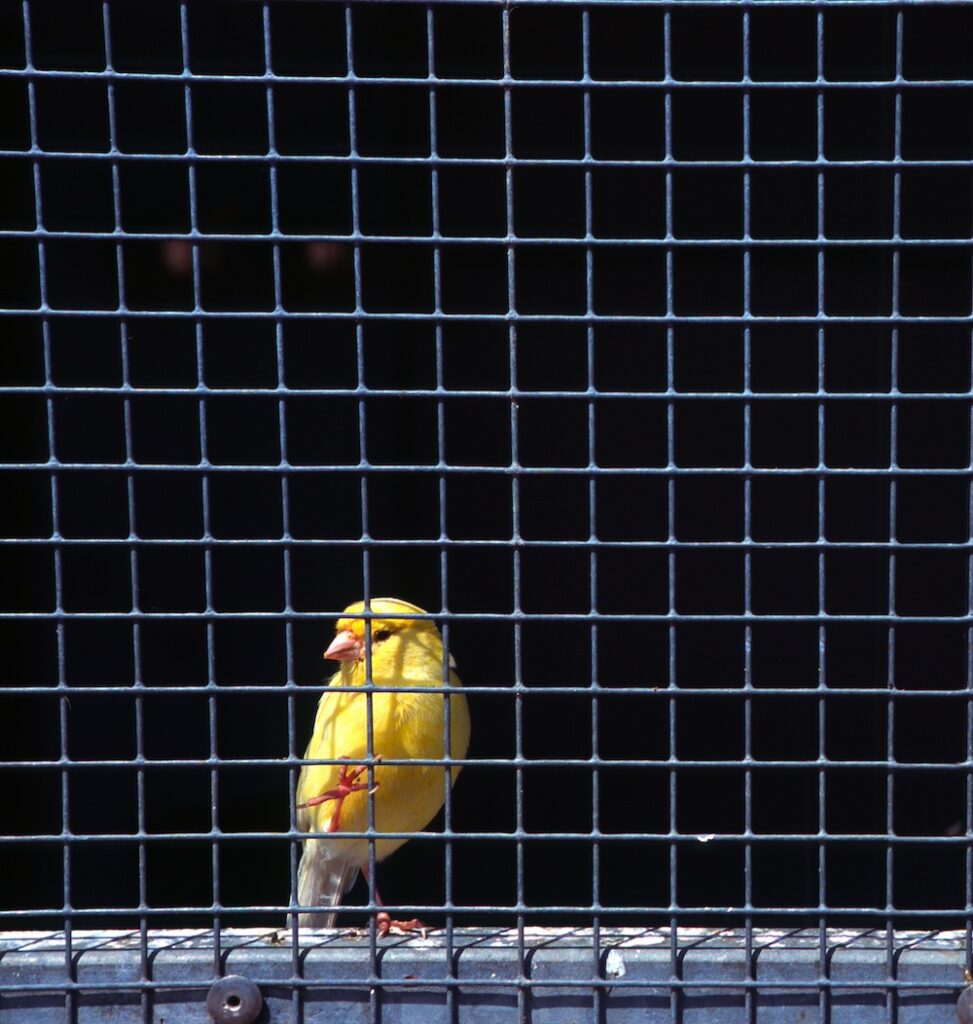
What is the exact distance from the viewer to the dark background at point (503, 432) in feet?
16.4

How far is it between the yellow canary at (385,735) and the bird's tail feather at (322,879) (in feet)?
0.09

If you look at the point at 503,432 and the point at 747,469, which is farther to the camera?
the point at 503,432

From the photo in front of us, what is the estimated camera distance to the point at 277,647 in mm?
5617

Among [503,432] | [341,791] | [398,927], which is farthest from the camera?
[503,432]

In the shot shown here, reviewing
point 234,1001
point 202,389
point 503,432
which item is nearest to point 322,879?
point 234,1001

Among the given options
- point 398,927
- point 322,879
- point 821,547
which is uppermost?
point 821,547

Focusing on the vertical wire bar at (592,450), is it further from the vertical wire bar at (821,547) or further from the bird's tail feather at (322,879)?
the bird's tail feather at (322,879)

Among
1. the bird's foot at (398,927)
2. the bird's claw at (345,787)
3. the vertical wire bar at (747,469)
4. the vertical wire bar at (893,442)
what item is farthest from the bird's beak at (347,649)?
the vertical wire bar at (893,442)

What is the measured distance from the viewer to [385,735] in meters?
2.91

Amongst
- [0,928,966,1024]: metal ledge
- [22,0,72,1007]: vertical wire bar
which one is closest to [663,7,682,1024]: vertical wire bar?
[0,928,966,1024]: metal ledge

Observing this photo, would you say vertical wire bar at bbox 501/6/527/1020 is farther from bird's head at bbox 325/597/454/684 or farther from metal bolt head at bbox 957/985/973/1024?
bird's head at bbox 325/597/454/684

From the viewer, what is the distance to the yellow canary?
9.55 feet

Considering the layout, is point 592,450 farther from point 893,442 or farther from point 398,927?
point 398,927

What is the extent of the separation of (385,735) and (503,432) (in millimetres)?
2821
